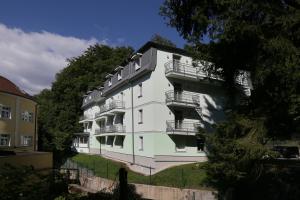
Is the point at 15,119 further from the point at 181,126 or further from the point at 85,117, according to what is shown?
the point at 85,117

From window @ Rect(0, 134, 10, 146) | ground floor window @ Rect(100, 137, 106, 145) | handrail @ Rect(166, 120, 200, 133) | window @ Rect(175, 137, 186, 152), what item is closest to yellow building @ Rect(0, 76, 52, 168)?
window @ Rect(0, 134, 10, 146)

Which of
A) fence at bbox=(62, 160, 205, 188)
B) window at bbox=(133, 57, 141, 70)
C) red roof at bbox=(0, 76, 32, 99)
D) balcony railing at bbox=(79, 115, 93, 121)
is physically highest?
window at bbox=(133, 57, 141, 70)

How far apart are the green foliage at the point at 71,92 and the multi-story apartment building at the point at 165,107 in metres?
21.5

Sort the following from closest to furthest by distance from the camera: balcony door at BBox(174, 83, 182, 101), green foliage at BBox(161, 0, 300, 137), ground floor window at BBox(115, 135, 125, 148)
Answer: green foliage at BBox(161, 0, 300, 137), balcony door at BBox(174, 83, 182, 101), ground floor window at BBox(115, 135, 125, 148)

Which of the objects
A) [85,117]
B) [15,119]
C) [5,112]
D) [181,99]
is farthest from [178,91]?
[85,117]

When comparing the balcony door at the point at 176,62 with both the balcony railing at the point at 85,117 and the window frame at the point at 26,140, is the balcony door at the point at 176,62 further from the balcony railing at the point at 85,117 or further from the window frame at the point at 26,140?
the balcony railing at the point at 85,117

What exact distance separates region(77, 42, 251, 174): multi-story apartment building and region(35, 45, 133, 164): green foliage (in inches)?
845

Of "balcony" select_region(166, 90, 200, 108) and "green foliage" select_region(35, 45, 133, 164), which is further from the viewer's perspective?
"green foliage" select_region(35, 45, 133, 164)

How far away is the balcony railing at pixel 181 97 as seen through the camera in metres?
31.3

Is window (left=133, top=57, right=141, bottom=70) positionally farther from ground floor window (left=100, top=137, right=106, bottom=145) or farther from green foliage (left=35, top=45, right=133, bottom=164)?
green foliage (left=35, top=45, right=133, bottom=164)

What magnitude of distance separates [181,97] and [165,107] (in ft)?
5.81

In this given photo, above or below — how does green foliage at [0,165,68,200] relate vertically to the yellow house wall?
below

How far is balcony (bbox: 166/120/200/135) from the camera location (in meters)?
30.9

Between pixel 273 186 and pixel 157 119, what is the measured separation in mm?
13597
